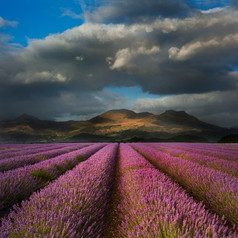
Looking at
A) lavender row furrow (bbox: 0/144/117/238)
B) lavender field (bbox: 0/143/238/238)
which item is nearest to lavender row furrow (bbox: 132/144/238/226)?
lavender field (bbox: 0/143/238/238)

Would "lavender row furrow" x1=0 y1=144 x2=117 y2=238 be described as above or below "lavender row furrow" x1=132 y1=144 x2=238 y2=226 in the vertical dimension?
above

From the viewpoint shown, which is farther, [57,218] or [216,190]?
[216,190]

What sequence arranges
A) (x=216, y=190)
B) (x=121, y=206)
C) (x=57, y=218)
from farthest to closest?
(x=216, y=190) → (x=121, y=206) → (x=57, y=218)

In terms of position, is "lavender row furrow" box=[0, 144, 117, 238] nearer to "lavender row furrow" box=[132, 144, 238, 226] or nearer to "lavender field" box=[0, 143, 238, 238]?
"lavender field" box=[0, 143, 238, 238]

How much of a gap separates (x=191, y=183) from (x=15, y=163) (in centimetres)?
617

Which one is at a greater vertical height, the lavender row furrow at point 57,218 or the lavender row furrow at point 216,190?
the lavender row furrow at point 57,218

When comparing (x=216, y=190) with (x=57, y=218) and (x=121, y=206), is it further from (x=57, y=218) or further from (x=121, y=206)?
(x=57, y=218)

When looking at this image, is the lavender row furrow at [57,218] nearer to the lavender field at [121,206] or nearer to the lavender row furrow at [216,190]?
the lavender field at [121,206]

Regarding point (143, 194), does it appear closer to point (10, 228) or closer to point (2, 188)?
point (10, 228)

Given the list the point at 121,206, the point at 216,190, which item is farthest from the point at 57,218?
the point at 216,190

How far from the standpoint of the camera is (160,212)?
1.79 m

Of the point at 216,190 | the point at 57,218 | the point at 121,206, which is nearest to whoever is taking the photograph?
the point at 57,218

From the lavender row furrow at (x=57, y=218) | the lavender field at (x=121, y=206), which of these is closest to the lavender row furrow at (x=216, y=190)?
the lavender field at (x=121, y=206)

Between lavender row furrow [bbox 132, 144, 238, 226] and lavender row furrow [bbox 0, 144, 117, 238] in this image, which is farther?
lavender row furrow [bbox 132, 144, 238, 226]
